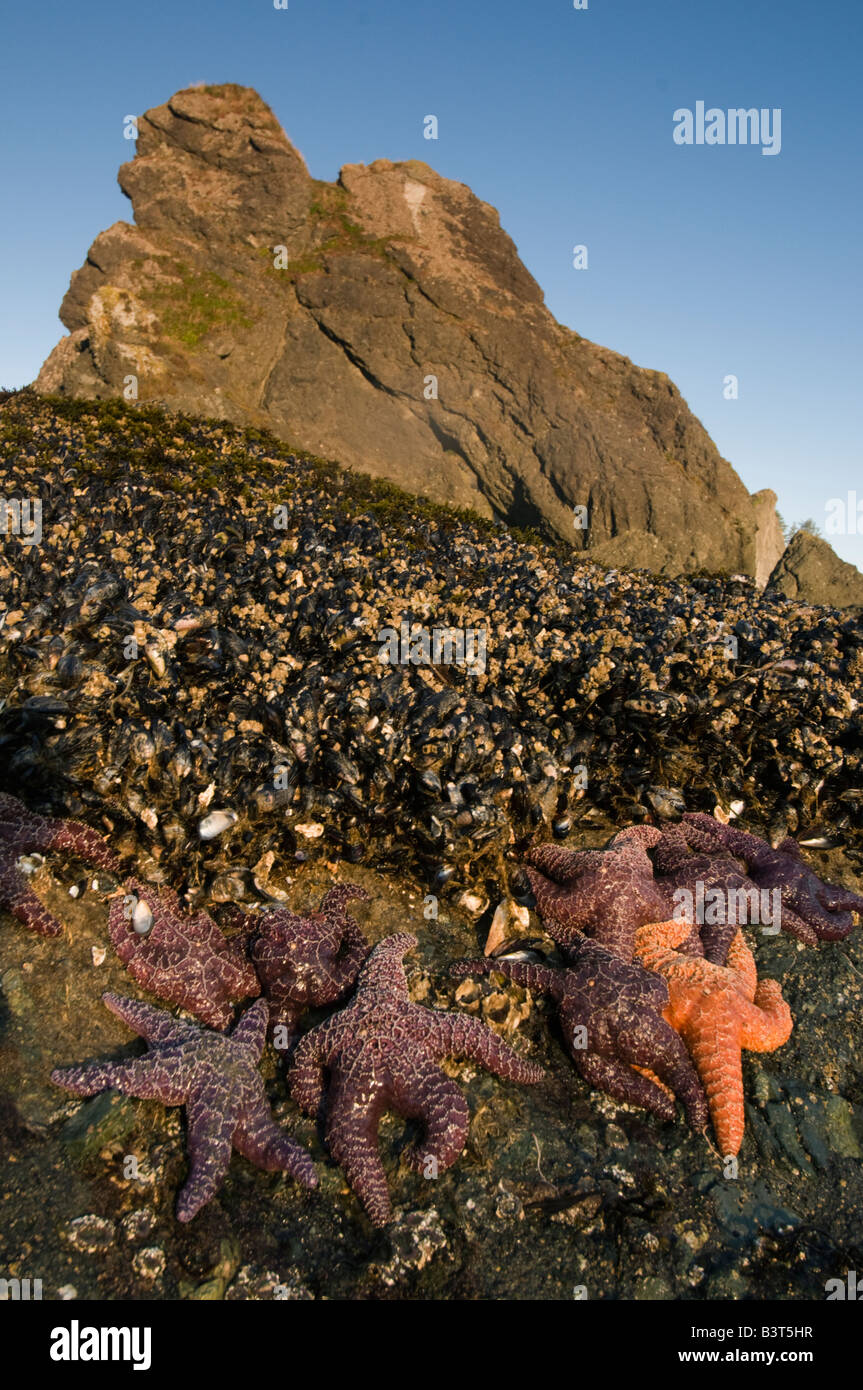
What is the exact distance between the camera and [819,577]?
1828 cm

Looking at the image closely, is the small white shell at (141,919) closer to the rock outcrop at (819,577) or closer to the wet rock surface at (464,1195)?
the wet rock surface at (464,1195)

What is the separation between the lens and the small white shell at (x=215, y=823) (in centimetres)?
507

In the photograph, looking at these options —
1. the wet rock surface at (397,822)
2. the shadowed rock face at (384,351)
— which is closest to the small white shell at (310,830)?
the wet rock surface at (397,822)

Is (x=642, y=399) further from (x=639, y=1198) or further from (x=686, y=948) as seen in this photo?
(x=639, y=1198)

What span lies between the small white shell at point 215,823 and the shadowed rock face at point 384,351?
12.1 meters

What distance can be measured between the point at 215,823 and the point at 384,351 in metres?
14.0

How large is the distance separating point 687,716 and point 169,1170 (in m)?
5.62

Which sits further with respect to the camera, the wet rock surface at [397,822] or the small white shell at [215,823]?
the small white shell at [215,823]

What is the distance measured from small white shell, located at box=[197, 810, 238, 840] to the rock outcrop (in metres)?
16.8

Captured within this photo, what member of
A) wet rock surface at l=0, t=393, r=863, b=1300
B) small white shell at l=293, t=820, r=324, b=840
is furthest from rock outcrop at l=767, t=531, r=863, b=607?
small white shell at l=293, t=820, r=324, b=840

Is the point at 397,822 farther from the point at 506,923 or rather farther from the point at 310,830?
the point at 506,923

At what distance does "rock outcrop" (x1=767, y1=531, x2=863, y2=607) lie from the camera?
18.1 m

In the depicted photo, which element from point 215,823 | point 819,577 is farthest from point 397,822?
point 819,577
